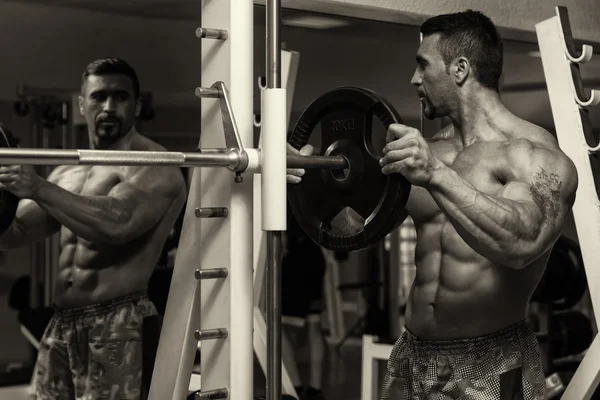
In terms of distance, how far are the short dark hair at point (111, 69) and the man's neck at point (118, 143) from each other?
0.35 feet

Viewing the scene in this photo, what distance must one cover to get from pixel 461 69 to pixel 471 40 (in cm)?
8

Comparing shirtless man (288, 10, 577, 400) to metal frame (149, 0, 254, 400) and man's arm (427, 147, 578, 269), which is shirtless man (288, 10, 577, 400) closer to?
Answer: man's arm (427, 147, 578, 269)

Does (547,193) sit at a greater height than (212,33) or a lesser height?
lesser

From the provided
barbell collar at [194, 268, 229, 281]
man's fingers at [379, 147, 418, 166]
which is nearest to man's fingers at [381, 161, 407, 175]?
man's fingers at [379, 147, 418, 166]

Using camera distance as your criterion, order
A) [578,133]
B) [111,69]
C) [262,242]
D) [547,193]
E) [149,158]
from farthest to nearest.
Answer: [262,242] < [578,133] < [111,69] < [547,193] < [149,158]

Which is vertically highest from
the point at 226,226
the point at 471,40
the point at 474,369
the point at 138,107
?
the point at 471,40

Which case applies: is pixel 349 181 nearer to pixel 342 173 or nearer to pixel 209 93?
pixel 342 173

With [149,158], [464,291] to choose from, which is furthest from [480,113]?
[149,158]

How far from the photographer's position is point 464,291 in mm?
2094

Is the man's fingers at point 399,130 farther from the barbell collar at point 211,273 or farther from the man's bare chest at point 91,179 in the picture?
the man's bare chest at point 91,179

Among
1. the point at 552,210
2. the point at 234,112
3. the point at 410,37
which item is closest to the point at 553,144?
the point at 552,210

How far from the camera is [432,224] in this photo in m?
2.19

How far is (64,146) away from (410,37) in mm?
1440

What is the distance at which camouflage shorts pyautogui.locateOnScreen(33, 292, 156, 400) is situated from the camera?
7.47 ft
